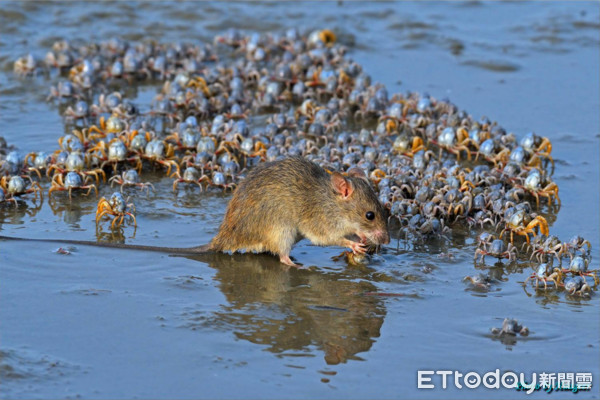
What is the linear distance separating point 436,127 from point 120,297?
4486 mm

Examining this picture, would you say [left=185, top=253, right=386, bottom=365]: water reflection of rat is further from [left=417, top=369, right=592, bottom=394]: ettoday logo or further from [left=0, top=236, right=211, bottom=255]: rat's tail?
[left=417, top=369, right=592, bottom=394]: ettoday logo

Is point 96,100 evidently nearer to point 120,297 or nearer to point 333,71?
point 333,71

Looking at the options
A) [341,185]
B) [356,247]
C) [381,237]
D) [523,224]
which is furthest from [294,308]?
[523,224]

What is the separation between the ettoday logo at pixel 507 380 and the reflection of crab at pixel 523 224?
2.16m

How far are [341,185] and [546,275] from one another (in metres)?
1.70

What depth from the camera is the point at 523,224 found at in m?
7.47

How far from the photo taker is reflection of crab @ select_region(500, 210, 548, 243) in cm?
735

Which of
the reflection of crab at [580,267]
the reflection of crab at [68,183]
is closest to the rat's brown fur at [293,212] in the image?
the reflection of crab at [580,267]

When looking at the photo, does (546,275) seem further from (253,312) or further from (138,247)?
(138,247)

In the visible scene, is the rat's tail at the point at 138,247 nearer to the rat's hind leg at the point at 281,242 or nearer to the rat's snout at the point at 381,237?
the rat's hind leg at the point at 281,242

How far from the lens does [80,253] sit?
695 centimetres

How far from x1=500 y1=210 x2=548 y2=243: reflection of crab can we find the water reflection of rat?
1462 millimetres

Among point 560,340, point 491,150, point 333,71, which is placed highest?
point 333,71

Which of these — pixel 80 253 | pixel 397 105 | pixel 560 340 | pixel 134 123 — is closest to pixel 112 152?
pixel 134 123
